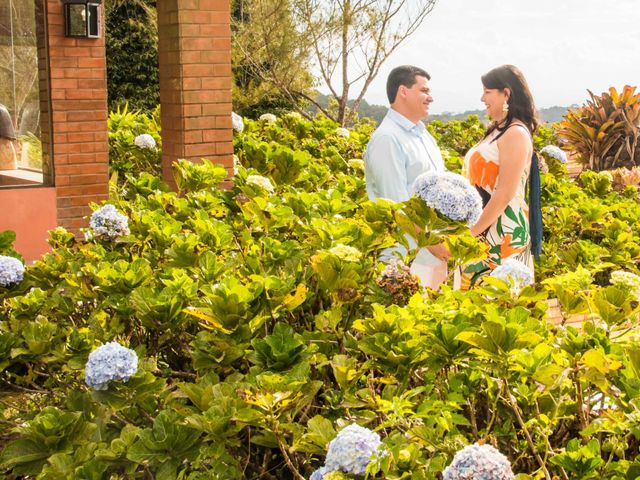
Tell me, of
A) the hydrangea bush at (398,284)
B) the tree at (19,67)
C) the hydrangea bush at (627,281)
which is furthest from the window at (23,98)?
the hydrangea bush at (627,281)

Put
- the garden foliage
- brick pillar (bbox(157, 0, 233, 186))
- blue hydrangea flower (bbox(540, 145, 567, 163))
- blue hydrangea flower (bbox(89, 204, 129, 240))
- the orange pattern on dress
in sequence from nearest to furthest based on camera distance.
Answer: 1. the garden foliage
2. blue hydrangea flower (bbox(89, 204, 129, 240))
3. the orange pattern on dress
4. blue hydrangea flower (bbox(540, 145, 567, 163))
5. brick pillar (bbox(157, 0, 233, 186))

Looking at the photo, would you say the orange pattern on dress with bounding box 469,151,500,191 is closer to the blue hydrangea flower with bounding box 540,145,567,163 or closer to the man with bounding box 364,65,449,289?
the man with bounding box 364,65,449,289

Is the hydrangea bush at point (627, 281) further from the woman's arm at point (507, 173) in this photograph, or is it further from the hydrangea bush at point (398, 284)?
the woman's arm at point (507, 173)

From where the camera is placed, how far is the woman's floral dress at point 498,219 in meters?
5.16

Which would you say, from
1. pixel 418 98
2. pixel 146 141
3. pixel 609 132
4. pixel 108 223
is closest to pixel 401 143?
pixel 418 98

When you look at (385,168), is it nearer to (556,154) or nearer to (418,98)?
(418,98)

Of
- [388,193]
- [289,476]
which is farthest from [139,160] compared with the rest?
[289,476]

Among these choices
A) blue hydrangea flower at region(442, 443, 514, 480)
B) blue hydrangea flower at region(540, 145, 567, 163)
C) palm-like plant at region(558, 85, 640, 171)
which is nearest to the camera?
blue hydrangea flower at region(442, 443, 514, 480)

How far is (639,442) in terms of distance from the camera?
2.48 meters

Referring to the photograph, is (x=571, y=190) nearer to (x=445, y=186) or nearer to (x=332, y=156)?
(x=332, y=156)

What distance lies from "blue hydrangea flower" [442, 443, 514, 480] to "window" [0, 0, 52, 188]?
7.40 metres

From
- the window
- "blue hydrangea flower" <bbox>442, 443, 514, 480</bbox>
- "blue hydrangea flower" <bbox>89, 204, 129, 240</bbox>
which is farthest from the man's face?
the window

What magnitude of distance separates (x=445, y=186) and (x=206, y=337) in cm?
84

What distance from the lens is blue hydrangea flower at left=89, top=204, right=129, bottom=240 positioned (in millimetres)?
3775
